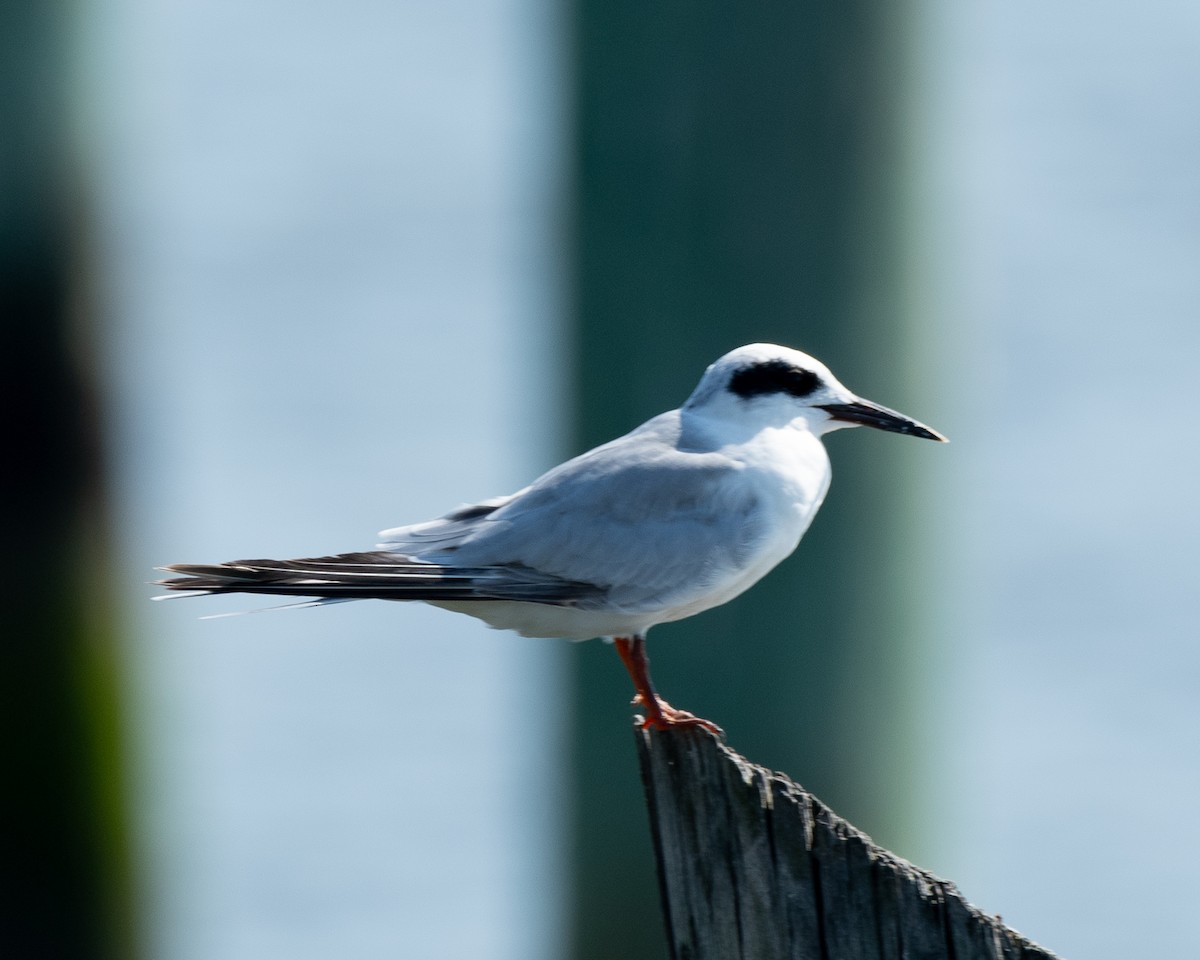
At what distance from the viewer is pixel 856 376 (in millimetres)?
5863

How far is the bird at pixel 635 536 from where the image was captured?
4070 mm

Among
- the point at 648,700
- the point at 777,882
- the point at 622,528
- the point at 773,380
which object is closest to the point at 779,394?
the point at 773,380

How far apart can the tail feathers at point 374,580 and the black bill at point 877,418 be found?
2.61 feet

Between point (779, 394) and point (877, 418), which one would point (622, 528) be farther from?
point (877, 418)

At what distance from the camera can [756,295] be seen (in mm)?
5762

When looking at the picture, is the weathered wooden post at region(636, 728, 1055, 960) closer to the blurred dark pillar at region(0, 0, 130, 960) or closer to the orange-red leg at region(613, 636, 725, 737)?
the orange-red leg at region(613, 636, 725, 737)

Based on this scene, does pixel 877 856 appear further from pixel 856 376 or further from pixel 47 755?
pixel 47 755

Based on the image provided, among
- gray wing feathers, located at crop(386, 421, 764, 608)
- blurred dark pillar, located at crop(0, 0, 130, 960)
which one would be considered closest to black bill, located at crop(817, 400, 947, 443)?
gray wing feathers, located at crop(386, 421, 764, 608)

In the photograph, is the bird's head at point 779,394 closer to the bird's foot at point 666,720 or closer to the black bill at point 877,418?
the black bill at point 877,418

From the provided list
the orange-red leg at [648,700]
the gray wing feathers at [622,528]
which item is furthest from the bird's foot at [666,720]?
the gray wing feathers at [622,528]

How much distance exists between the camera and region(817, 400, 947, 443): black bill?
14.2 feet

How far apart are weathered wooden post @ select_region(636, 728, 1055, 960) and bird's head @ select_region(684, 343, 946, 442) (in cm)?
117

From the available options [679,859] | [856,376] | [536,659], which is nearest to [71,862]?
[536,659]

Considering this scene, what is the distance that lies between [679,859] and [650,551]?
96 centimetres
